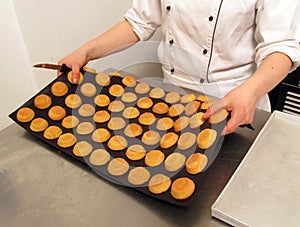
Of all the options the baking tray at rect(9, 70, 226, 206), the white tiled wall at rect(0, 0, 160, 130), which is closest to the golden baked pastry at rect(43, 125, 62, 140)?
the baking tray at rect(9, 70, 226, 206)

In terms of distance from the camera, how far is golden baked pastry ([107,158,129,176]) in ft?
2.05

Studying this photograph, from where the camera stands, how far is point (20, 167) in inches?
26.7

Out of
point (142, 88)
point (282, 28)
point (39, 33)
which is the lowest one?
point (39, 33)

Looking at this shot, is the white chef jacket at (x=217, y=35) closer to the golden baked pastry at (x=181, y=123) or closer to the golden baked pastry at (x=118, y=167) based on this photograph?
the golden baked pastry at (x=181, y=123)

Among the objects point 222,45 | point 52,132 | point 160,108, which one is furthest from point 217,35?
point 52,132

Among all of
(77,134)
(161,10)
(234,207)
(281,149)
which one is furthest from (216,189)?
(161,10)

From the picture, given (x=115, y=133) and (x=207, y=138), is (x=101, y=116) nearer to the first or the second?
(x=115, y=133)

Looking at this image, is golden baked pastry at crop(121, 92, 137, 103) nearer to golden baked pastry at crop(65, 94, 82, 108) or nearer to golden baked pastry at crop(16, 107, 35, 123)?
golden baked pastry at crop(65, 94, 82, 108)

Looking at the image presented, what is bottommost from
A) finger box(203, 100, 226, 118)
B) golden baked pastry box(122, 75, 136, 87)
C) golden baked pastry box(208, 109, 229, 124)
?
golden baked pastry box(122, 75, 136, 87)

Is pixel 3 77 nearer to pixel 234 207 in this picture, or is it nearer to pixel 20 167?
pixel 20 167

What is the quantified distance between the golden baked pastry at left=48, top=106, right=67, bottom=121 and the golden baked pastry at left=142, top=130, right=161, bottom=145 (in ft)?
Result: 0.65

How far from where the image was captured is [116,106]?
2.53 feet

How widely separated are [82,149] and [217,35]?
474mm

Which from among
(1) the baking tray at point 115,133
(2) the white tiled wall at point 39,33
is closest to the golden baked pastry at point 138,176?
(1) the baking tray at point 115,133
